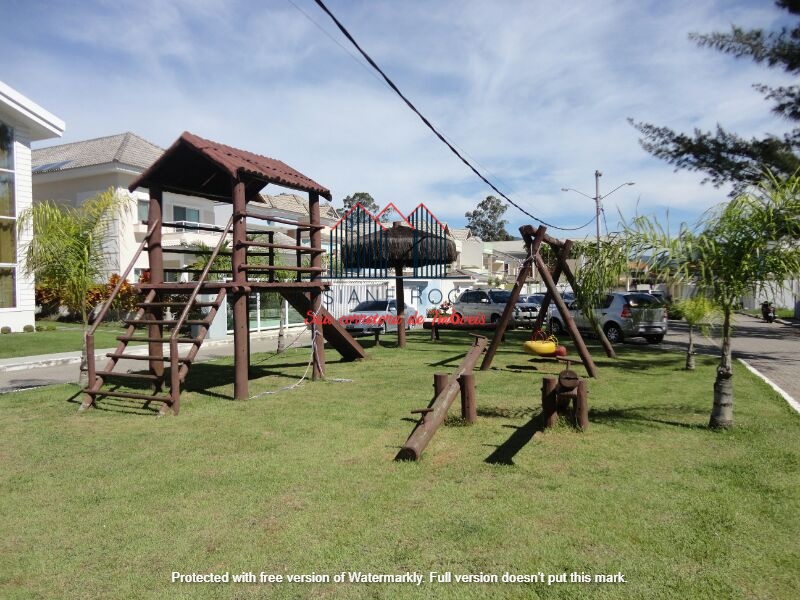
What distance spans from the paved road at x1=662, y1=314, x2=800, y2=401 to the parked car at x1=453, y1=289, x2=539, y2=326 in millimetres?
5908

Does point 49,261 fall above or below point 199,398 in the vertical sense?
above

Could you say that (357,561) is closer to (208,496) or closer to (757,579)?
(208,496)

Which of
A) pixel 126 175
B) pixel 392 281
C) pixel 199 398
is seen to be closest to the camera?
pixel 199 398

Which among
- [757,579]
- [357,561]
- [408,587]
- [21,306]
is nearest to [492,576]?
[408,587]

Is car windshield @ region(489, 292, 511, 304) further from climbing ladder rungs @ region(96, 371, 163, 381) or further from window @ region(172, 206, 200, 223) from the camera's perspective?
climbing ladder rungs @ region(96, 371, 163, 381)

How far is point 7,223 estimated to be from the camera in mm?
20656

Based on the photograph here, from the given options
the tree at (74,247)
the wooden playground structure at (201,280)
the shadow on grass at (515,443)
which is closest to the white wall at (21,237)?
the tree at (74,247)

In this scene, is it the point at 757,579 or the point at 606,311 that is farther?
the point at 606,311

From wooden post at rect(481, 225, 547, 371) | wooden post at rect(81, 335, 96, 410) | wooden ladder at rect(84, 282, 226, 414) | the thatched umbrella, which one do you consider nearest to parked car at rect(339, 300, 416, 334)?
the thatched umbrella

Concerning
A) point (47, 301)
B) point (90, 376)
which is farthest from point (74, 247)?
point (47, 301)

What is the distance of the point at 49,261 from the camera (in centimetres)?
1048

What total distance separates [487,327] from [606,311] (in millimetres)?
8473

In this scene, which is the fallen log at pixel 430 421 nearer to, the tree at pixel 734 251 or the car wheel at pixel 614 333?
the tree at pixel 734 251

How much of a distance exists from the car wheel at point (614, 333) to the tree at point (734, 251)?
11.6 meters
